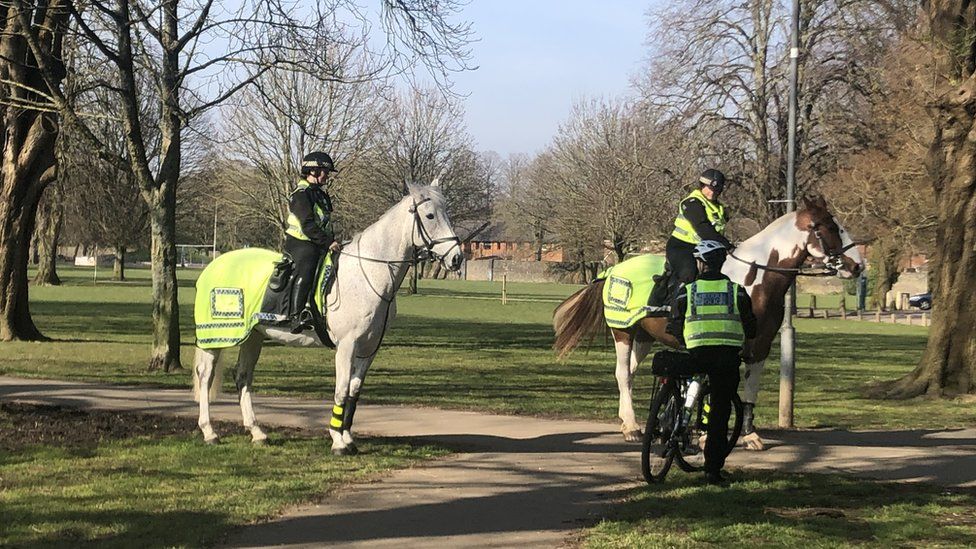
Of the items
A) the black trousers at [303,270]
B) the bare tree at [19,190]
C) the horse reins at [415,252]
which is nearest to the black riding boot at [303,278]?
the black trousers at [303,270]

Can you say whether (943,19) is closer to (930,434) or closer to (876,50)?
(930,434)

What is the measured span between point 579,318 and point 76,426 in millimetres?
5861

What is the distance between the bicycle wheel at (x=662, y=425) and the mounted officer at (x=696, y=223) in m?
1.83

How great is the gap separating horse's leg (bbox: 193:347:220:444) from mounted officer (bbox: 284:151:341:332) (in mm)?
1342

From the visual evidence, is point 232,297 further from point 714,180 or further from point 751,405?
point 751,405

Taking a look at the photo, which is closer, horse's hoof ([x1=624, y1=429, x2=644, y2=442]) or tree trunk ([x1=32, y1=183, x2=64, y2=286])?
horse's hoof ([x1=624, y1=429, x2=644, y2=442])

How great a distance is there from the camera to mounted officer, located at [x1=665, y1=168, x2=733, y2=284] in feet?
33.1

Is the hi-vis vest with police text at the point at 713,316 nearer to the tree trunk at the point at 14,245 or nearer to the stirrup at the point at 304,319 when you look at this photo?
the stirrup at the point at 304,319

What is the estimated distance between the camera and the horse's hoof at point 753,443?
1054cm

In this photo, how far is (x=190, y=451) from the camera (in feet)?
33.0

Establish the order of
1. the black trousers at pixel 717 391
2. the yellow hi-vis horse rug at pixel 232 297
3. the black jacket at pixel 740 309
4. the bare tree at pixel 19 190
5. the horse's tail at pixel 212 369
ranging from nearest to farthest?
the black trousers at pixel 717 391 → the black jacket at pixel 740 309 → the yellow hi-vis horse rug at pixel 232 297 → the horse's tail at pixel 212 369 → the bare tree at pixel 19 190

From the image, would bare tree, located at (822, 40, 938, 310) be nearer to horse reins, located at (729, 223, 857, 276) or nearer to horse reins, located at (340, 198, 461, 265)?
horse reins, located at (729, 223, 857, 276)

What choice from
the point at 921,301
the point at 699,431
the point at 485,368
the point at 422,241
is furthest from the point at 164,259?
the point at 921,301

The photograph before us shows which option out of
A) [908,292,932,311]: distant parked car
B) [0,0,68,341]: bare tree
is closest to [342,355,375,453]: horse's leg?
[0,0,68,341]: bare tree
